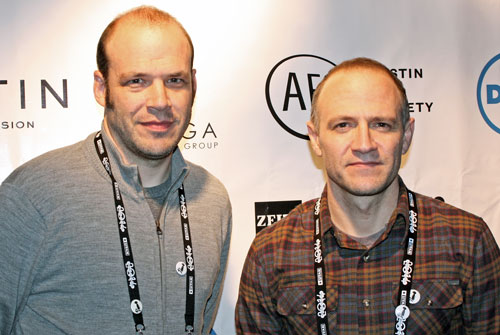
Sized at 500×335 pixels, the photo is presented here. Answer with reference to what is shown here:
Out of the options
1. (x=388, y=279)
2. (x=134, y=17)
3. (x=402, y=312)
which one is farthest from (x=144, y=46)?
(x=402, y=312)

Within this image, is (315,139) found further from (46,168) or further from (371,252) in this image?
(46,168)

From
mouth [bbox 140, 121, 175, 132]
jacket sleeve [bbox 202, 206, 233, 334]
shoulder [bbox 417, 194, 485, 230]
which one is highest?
mouth [bbox 140, 121, 175, 132]

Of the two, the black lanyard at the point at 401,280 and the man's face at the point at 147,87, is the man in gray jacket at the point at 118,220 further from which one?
the black lanyard at the point at 401,280

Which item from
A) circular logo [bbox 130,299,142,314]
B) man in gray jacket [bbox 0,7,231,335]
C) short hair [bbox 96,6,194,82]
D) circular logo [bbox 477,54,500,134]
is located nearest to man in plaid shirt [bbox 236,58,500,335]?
man in gray jacket [bbox 0,7,231,335]

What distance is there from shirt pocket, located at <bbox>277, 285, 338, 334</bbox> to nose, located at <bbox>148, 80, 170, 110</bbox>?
35.2 inches

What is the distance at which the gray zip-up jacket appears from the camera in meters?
2.00

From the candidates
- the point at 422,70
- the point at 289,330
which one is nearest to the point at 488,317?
the point at 289,330

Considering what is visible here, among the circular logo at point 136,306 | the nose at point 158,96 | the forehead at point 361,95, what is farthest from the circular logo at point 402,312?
the nose at point 158,96

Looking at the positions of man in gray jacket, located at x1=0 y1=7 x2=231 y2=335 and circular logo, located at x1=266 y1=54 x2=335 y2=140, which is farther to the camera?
circular logo, located at x1=266 y1=54 x2=335 y2=140

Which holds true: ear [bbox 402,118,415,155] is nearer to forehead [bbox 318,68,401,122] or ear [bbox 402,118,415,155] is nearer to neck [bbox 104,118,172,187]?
forehead [bbox 318,68,401,122]

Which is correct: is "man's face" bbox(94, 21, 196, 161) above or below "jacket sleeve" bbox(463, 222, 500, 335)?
above

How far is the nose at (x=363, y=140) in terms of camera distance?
2.05 metres

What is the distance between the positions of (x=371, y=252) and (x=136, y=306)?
95 centimetres

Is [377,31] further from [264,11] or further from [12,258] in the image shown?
[12,258]
